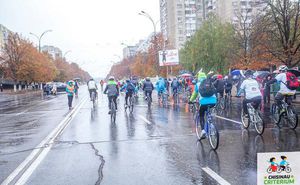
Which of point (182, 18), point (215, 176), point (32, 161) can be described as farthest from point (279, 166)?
point (182, 18)

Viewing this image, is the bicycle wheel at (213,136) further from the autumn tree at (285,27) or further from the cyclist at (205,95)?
the autumn tree at (285,27)

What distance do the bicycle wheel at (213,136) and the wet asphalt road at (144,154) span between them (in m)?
0.16

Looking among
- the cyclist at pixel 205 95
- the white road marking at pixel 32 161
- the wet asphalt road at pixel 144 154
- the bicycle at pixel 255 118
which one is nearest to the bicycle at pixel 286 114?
the wet asphalt road at pixel 144 154

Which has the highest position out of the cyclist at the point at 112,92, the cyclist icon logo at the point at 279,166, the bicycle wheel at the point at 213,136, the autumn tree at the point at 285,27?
the autumn tree at the point at 285,27

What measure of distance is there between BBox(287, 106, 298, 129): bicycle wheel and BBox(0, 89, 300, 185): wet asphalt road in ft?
1.32

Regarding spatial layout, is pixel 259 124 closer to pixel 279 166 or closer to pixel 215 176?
pixel 215 176

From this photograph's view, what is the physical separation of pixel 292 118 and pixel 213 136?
3638mm

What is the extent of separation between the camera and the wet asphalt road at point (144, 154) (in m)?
6.06

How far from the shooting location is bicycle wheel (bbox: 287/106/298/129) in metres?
10.4

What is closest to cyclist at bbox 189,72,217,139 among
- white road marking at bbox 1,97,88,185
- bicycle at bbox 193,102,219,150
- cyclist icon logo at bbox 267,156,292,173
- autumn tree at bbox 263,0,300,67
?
bicycle at bbox 193,102,219,150

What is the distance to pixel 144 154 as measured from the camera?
7.82 m

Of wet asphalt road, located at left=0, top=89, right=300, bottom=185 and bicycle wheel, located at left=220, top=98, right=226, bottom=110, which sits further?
bicycle wheel, located at left=220, top=98, right=226, bottom=110

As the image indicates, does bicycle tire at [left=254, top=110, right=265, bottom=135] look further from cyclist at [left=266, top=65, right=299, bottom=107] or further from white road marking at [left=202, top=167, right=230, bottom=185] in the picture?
white road marking at [left=202, top=167, right=230, bottom=185]

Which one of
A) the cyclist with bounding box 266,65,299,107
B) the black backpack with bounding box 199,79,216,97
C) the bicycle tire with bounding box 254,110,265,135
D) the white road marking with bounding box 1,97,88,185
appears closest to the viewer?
the white road marking with bounding box 1,97,88,185
